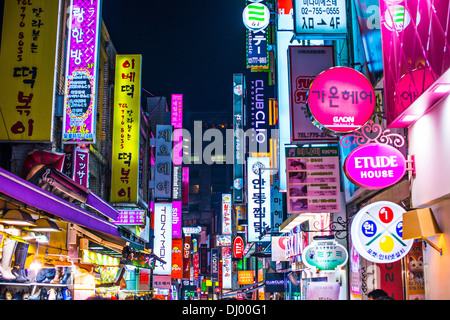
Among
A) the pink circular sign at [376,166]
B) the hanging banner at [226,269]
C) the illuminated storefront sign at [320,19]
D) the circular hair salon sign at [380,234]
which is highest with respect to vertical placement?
the illuminated storefront sign at [320,19]

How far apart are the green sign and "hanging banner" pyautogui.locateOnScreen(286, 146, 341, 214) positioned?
3.62 ft

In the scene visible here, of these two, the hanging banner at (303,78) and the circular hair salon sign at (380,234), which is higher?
the hanging banner at (303,78)


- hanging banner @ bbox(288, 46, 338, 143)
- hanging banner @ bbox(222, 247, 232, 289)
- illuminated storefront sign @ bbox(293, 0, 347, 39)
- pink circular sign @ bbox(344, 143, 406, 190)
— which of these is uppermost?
illuminated storefront sign @ bbox(293, 0, 347, 39)

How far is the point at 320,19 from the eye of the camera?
42.7 feet

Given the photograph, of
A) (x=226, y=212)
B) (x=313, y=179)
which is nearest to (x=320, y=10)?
(x=313, y=179)

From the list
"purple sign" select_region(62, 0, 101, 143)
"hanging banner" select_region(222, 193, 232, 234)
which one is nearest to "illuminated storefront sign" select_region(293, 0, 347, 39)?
"purple sign" select_region(62, 0, 101, 143)

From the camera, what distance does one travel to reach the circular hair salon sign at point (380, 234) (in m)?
8.63

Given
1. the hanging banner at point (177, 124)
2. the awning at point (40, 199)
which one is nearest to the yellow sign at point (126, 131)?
the awning at point (40, 199)

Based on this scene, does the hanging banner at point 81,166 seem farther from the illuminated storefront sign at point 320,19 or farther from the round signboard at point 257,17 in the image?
the illuminated storefront sign at point 320,19

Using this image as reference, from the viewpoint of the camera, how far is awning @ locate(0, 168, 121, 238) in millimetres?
7742

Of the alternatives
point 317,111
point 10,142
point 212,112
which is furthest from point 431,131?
point 212,112

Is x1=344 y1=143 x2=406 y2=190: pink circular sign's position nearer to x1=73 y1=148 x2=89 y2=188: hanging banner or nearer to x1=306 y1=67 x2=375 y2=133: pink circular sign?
x1=306 y1=67 x2=375 y2=133: pink circular sign

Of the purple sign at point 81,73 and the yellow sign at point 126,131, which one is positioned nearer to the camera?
the purple sign at point 81,73

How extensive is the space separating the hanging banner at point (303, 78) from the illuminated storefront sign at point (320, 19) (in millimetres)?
1040
